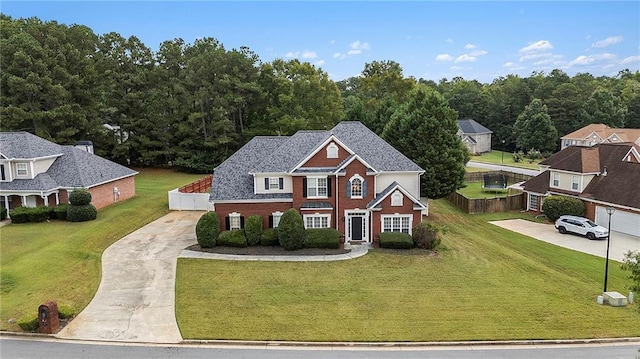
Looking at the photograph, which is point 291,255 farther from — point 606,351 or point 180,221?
point 606,351

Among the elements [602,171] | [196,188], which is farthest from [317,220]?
[602,171]

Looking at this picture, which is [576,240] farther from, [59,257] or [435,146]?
[59,257]

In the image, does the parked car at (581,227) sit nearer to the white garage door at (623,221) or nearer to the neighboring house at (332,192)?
the white garage door at (623,221)

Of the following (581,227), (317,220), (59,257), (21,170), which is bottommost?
(581,227)

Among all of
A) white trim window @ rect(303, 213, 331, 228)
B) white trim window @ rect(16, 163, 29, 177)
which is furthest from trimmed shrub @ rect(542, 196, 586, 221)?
white trim window @ rect(16, 163, 29, 177)

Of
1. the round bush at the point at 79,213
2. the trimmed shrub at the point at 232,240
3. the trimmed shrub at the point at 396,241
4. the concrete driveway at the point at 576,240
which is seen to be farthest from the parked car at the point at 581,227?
the round bush at the point at 79,213

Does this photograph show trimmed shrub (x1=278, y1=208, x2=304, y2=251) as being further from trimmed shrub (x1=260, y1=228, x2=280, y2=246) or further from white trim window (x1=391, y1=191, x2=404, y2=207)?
white trim window (x1=391, y1=191, x2=404, y2=207)
